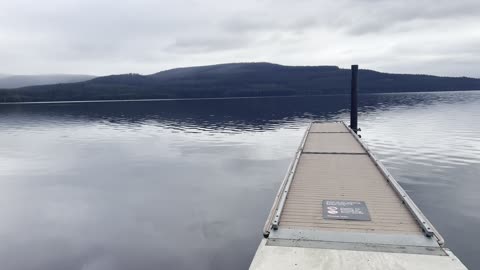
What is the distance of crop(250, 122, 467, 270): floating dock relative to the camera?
9.31 meters

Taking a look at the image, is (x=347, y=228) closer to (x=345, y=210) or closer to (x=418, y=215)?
(x=345, y=210)

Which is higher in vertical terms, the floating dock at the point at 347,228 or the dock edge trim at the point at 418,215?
the dock edge trim at the point at 418,215

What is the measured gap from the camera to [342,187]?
16.1 m

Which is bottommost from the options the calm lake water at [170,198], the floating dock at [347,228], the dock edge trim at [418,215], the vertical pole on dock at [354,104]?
the calm lake water at [170,198]

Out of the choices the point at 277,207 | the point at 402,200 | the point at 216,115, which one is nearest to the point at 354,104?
the point at 402,200

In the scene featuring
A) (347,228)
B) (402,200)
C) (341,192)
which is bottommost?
(347,228)

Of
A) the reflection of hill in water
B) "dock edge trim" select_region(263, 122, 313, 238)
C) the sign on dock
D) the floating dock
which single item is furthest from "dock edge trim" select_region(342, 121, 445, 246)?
the reflection of hill in water

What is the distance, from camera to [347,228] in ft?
37.5

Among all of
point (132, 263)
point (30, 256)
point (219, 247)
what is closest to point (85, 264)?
point (132, 263)

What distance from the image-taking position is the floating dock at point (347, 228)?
9312mm

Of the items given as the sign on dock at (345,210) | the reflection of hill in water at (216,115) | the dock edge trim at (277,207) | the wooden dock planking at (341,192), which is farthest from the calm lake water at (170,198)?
the reflection of hill in water at (216,115)

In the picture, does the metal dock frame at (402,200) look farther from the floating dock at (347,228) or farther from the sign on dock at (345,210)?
the sign on dock at (345,210)

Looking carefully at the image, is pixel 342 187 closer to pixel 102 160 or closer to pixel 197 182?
pixel 197 182

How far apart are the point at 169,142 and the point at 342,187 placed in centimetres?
3309
